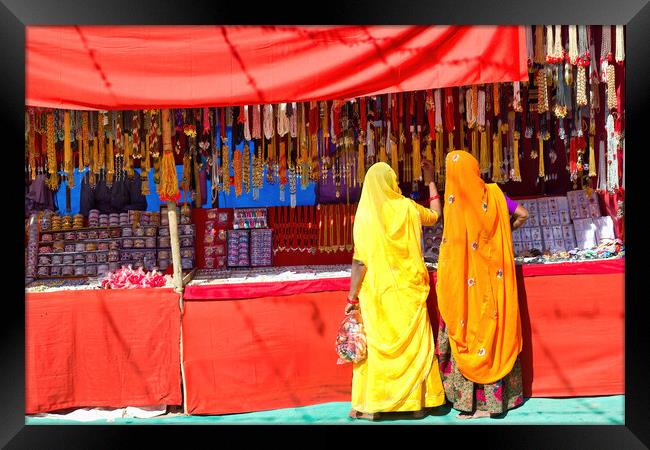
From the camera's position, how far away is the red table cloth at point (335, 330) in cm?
384

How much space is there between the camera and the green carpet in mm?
3535

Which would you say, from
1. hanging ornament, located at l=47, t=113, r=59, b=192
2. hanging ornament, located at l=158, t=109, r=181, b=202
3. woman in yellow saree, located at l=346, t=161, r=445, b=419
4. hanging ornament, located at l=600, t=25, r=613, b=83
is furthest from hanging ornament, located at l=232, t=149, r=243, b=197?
hanging ornament, located at l=600, t=25, r=613, b=83

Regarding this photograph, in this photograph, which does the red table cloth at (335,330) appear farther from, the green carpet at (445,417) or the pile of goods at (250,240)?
the pile of goods at (250,240)

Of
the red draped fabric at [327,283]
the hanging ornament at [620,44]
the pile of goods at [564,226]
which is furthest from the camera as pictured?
the pile of goods at [564,226]

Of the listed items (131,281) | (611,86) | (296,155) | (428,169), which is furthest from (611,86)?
(131,281)

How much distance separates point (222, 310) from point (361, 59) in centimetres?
194

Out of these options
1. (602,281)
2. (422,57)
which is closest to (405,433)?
(602,281)

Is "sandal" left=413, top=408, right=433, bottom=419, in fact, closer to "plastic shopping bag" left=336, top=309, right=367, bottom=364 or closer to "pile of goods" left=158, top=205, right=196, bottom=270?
"plastic shopping bag" left=336, top=309, right=367, bottom=364

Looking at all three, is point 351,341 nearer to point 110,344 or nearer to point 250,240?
point 110,344

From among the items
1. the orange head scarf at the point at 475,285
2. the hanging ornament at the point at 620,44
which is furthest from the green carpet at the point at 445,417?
the hanging ornament at the point at 620,44

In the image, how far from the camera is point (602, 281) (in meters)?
3.88

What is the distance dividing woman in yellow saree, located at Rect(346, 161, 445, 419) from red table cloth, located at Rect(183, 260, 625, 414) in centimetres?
34
